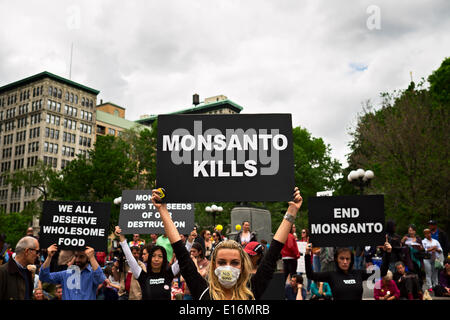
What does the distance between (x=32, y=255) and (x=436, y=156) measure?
23.1 meters

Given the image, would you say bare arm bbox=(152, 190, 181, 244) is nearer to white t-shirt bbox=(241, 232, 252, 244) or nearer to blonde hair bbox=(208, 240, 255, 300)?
blonde hair bbox=(208, 240, 255, 300)

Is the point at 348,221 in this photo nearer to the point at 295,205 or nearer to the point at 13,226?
the point at 295,205

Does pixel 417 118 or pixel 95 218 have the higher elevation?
pixel 417 118

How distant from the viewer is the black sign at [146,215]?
8.73 meters

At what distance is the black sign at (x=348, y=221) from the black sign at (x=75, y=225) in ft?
11.8

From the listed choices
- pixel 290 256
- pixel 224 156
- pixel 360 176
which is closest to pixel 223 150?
pixel 224 156

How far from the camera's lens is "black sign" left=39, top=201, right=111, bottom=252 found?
23.1 ft

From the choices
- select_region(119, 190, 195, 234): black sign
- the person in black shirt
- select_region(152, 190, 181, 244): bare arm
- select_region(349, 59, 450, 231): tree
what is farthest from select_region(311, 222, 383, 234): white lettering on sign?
select_region(349, 59, 450, 231): tree

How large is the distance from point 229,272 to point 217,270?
9 centimetres

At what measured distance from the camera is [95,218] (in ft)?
23.8

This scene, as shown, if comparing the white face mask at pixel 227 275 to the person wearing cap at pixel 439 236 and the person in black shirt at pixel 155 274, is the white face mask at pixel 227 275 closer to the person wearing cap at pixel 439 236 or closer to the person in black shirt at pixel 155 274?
the person in black shirt at pixel 155 274
